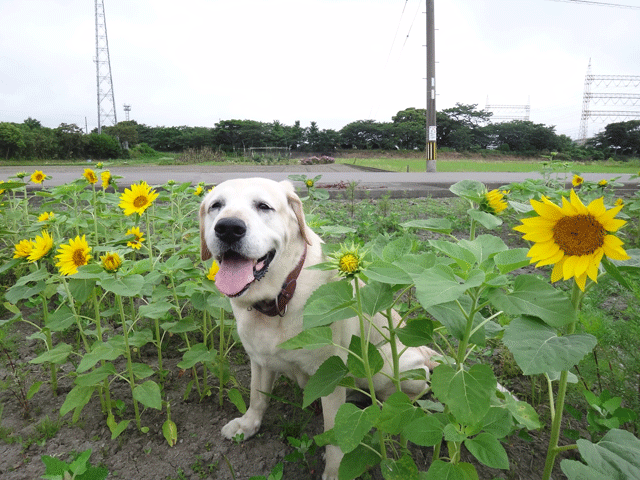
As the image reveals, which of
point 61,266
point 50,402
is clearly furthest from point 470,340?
point 50,402

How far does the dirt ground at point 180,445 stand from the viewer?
1.61 meters

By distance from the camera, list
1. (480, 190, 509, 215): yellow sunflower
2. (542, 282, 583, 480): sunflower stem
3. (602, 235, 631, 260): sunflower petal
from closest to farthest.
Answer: (602, 235, 631, 260): sunflower petal < (542, 282, 583, 480): sunflower stem < (480, 190, 509, 215): yellow sunflower

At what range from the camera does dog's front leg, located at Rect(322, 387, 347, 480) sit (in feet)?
5.31

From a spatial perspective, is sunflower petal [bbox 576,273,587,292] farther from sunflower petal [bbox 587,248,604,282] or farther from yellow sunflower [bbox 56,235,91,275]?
yellow sunflower [bbox 56,235,91,275]

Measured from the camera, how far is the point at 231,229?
157cm

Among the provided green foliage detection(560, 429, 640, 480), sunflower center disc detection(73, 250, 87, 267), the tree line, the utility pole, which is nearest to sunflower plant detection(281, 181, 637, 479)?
green foliage detection(560, 429, 640, 480)

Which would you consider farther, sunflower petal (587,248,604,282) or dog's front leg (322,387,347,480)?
dog's front leg (322,387,347,480)

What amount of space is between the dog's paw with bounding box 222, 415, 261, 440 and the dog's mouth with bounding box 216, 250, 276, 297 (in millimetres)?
727

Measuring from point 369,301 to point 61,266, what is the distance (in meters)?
1.42

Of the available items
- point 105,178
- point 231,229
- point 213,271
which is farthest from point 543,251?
point 105,178

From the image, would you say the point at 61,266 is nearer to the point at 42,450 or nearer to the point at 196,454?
the point at 42,450

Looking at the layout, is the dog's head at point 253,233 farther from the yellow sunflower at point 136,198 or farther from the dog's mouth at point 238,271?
the yellow sunflower at point 136,198

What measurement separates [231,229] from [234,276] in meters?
0.20

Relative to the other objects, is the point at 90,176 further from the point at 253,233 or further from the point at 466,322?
the point at 466,322
